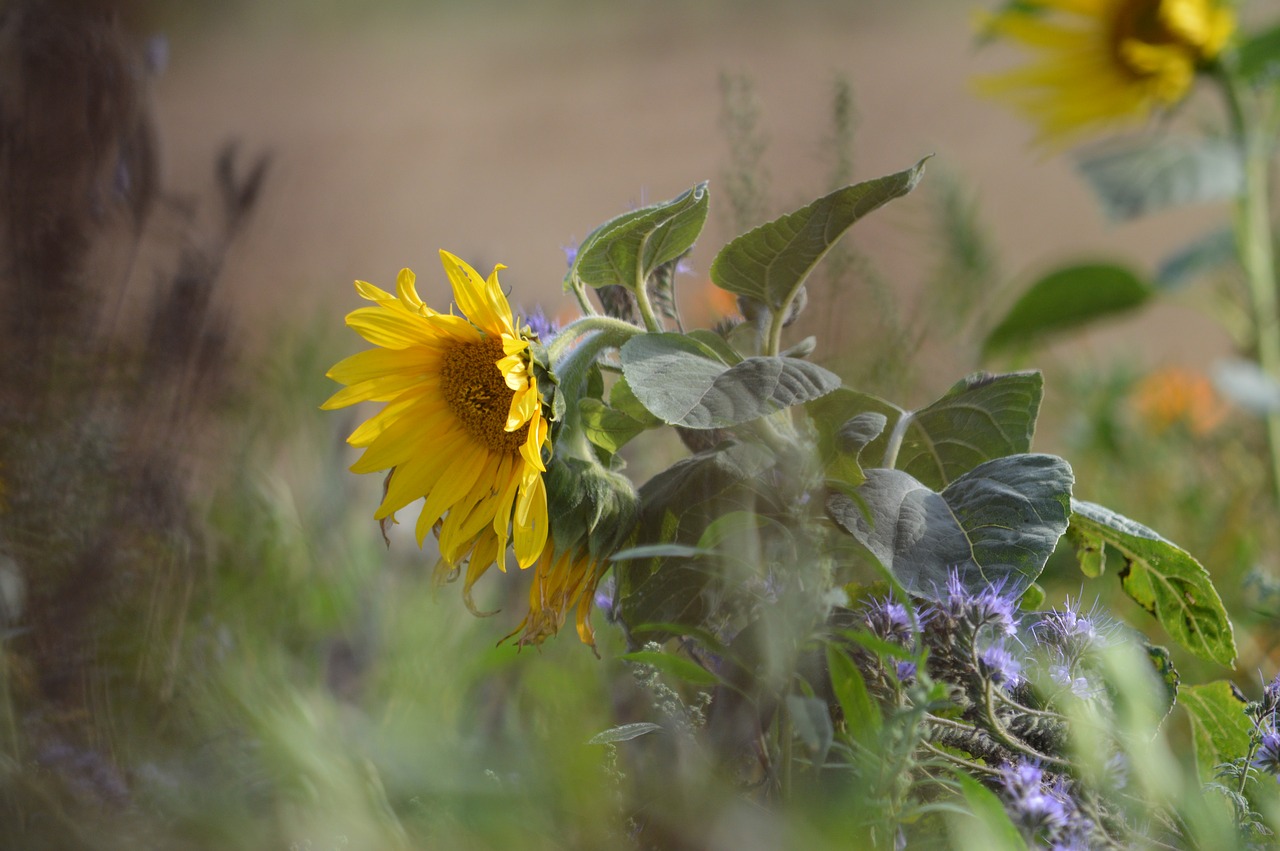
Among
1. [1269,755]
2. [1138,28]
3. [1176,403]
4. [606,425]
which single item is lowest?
[1176,403]

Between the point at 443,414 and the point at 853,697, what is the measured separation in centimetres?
15

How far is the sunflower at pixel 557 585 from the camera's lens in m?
0.30

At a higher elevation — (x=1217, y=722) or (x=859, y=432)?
(x=859, y=432)

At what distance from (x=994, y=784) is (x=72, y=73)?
50 centimetres

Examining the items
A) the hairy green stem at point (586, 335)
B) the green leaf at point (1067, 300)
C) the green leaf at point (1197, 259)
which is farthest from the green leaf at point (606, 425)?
the green leaf at point (1197, 259)

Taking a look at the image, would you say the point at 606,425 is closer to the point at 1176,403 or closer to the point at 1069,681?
the point at 1069,681

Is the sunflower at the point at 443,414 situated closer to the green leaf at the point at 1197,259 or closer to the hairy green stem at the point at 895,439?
the hairy green stem at the point at 895,439

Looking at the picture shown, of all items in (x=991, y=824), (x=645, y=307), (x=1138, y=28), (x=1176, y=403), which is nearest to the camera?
(x=991, y=824)

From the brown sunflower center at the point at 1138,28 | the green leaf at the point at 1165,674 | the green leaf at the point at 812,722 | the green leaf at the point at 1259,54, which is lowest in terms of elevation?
the green leaf at the point at 1165,674

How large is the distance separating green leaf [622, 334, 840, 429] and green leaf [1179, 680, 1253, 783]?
0.52ft

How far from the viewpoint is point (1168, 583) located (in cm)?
33

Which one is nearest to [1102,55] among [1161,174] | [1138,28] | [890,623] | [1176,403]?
[1138,28]

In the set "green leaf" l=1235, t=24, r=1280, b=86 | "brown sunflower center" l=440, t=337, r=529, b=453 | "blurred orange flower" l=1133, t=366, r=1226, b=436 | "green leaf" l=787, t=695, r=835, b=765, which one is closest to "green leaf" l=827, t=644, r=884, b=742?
"green leaf" l=787, t=695, r=835, b=765

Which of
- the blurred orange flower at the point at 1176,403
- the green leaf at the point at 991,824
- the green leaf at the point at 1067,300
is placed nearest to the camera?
the green leaf at the point at 991,824
